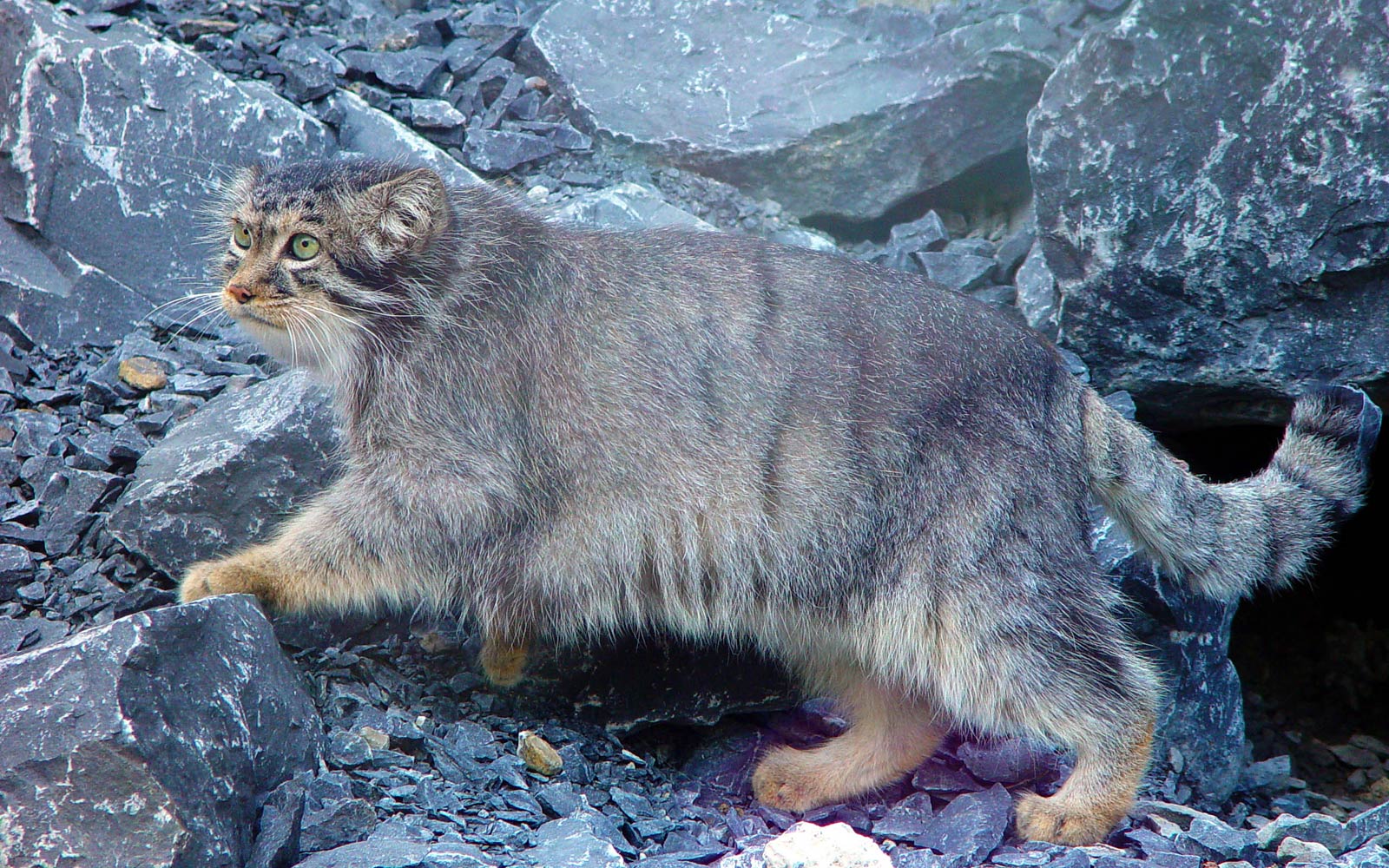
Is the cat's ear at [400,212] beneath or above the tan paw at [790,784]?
above

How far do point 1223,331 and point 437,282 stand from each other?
11.7 feet

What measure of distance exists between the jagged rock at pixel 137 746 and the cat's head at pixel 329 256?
1059 millimetres

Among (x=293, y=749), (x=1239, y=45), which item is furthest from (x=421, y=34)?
(x=293, y=749)

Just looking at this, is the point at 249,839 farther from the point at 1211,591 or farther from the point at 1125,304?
the point at 1125,304

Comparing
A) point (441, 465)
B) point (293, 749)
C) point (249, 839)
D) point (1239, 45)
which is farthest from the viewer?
point (1239, 45)

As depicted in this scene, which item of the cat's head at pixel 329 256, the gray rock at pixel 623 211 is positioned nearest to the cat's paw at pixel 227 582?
the cat's head at pixel 329 256

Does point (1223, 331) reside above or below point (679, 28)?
below

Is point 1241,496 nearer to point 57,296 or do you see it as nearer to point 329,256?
point 329,256

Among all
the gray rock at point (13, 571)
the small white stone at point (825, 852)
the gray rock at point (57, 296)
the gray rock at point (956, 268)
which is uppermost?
the gray rock at point (956, 268)

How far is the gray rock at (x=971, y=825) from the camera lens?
3816 millimetres

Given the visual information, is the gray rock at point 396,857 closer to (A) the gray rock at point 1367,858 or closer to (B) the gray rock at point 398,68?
(A) the gray rock at point 1367,858

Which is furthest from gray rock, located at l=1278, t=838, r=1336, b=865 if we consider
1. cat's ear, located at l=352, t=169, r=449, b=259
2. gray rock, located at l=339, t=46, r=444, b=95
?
gray rock, located at l=339, t=46, r=444, b=95

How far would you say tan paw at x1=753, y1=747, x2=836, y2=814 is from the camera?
14.4 feet

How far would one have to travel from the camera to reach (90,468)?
15.5ft
